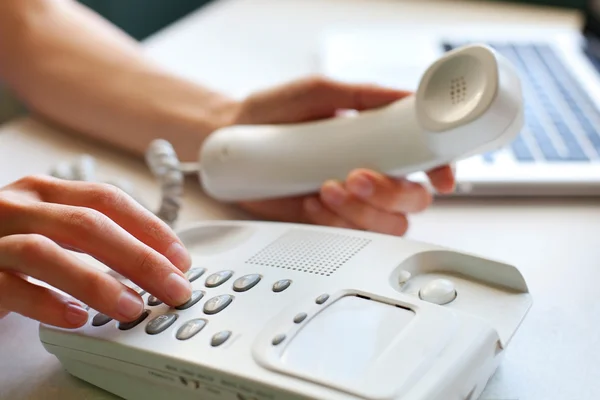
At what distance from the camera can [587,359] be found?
411 mm

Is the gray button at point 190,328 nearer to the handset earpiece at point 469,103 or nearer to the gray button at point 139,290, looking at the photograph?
the gray button at point 139,290

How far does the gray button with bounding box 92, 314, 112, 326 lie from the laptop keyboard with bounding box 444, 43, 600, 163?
349mm

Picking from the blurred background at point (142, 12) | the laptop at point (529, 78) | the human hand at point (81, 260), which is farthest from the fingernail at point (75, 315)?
the blurred background at point (142, 12)

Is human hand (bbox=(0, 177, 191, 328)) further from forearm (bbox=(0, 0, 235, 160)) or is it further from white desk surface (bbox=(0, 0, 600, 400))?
forearm (bbox=(0, 0, 235, 160))

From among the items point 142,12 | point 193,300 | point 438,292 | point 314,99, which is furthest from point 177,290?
point 142,12

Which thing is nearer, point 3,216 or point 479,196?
point 3,216

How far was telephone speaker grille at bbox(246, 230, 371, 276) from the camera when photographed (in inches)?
16.0

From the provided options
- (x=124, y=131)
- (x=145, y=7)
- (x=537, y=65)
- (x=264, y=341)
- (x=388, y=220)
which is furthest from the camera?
(x=145, y=7)

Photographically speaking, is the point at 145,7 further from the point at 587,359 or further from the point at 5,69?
the point at 587,359

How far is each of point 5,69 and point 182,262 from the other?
1.47ft

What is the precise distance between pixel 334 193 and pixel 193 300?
0.57ft

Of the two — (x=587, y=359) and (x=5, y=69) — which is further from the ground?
(x=5, y=69)

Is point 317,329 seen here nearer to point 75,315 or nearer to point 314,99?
point 75,315

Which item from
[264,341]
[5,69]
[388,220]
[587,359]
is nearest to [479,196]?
[388,220]
